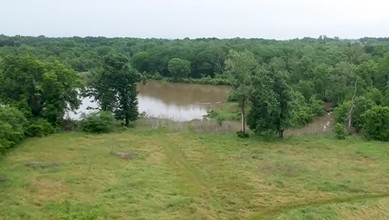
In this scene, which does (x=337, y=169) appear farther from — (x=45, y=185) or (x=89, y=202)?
(x=45, y=185)

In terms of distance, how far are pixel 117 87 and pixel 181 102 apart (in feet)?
64.5

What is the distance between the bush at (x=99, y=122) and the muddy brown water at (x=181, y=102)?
3.35m

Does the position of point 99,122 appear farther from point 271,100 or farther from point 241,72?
point 271,100

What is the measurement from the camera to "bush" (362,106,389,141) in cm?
3394

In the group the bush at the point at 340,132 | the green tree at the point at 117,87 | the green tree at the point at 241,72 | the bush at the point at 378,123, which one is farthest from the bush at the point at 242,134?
the green tree at the point at 117,87

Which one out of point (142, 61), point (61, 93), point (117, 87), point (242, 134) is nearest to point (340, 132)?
point (242, 134)

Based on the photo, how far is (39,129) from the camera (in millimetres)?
33875

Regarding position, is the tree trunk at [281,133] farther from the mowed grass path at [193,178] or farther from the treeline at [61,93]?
the treeline at [61,93]

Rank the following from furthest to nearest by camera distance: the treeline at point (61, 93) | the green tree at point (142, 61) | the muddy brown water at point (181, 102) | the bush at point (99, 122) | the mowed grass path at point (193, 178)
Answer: the green tree at point (142, 61) < the muddy brown water at point (181, 102) < the bush at point (99, 122) < the treeline at point (61, 93) < the mowed grass path at point (193, 178)

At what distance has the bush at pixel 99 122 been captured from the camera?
35906 millimetres

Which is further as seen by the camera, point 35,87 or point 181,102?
point 181,102

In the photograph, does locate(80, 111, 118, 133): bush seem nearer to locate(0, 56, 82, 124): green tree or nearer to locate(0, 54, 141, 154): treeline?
locate(0, 54, 141, 154): treeline

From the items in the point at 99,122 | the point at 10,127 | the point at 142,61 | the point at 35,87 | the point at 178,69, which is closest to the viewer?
the point at 10,127

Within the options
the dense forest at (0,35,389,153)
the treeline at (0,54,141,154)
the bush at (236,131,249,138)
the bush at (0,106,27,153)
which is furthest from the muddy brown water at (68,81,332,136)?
the bush at (0,106,27,153)
